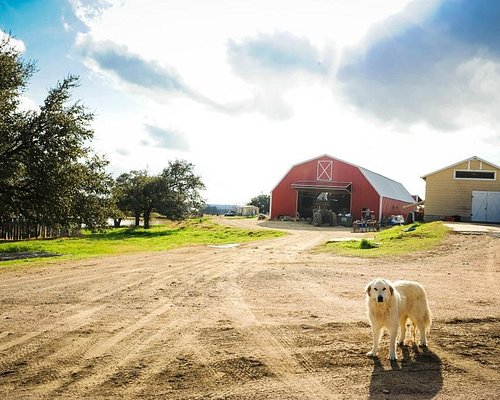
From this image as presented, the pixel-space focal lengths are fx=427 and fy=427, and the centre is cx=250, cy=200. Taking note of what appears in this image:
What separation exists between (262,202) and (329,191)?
5505cm

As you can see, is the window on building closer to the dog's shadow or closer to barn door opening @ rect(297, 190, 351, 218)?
barn door opening @ rect(297, 190, 351, 218)

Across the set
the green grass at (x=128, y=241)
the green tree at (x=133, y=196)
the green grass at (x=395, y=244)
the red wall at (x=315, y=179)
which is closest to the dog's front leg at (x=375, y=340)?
the green grass at (x=395, y=244)

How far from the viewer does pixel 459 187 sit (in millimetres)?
35312

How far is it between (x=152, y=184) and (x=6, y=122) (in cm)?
2354

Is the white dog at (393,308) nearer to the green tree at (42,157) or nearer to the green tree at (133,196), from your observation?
the green tree at (42,157)

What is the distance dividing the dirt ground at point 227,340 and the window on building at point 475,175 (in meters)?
25.0

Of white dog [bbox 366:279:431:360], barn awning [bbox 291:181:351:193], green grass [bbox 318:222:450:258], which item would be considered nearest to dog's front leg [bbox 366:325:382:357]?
white dog [bbox 366:279:431:360]

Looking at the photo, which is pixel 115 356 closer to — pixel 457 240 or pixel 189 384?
pixel 189 384

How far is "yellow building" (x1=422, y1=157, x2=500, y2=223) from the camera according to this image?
34969mm

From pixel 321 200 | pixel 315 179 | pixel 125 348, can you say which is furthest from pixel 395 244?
pixel 315 179

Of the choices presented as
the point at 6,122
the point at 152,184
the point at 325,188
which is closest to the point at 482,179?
the point at 325,188

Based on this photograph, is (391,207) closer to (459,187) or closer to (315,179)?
(315,179)

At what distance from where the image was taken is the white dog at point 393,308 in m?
6.07

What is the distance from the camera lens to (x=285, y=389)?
16.3 ft
